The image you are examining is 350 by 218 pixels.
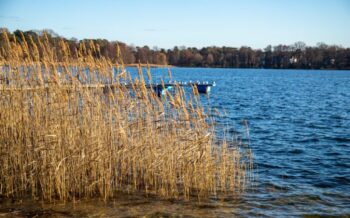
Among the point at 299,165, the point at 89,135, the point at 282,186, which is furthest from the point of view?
the point at 299,165

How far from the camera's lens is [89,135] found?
8867mm

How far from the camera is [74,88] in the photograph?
9000mm

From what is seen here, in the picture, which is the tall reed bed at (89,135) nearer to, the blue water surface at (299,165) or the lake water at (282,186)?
the lake water at (282,186)

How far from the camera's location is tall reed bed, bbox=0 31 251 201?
8.73m

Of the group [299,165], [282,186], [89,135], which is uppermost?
[89,135]

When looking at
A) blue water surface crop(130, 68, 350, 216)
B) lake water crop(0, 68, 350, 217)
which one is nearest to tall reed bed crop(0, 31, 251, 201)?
lake water crop(0, 68, 350, 217)

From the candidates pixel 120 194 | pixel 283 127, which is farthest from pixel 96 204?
pixel 283 127

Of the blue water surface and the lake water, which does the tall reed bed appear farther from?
the blue water surface

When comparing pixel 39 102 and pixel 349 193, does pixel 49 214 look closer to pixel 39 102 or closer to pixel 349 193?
pixel 39 102

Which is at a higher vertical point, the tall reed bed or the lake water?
the tall reed bed

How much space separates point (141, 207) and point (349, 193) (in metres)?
6.06

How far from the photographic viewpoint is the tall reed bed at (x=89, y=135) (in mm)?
8727

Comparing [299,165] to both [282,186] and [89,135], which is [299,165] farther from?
[89,135]


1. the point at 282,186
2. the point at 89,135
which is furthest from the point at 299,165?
the point at 89,135
